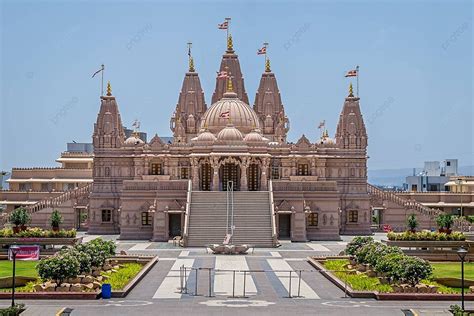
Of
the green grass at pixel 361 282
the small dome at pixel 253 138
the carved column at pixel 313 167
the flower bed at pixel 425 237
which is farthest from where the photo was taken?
the carved column at pixel 313 167

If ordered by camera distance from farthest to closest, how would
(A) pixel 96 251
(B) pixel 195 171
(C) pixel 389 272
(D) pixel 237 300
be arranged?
1. (B) pixel 195 171
2. (A) pixel 96 251
3. (C) pixel 389 272
4. (D) pixel 237 300

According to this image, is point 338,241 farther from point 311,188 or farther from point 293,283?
point 293,283

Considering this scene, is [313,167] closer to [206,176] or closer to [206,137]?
[206,176]

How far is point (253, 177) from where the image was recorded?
90.9m

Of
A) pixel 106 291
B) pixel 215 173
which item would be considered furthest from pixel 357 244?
pixel 215 173

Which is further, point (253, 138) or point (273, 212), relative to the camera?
point (253, 138)

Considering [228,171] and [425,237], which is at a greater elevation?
[228,171]

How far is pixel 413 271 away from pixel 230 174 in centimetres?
4707

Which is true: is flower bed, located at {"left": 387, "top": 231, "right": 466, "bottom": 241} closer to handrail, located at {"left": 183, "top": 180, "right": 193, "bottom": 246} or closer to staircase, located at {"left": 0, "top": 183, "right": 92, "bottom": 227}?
handrail, located at {"left": 183, "top": 180, "right": 193, "bottom": 246}

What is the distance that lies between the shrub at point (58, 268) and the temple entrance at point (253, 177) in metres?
46.7

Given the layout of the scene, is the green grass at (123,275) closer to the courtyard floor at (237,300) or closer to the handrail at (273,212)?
the courtyard floor at (237,300)

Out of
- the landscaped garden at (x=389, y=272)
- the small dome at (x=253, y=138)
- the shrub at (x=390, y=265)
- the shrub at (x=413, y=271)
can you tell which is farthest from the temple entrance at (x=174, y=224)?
the shrub at (x=413, y=271)

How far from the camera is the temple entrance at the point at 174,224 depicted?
83.8 m

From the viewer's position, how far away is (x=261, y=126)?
10094 cm
